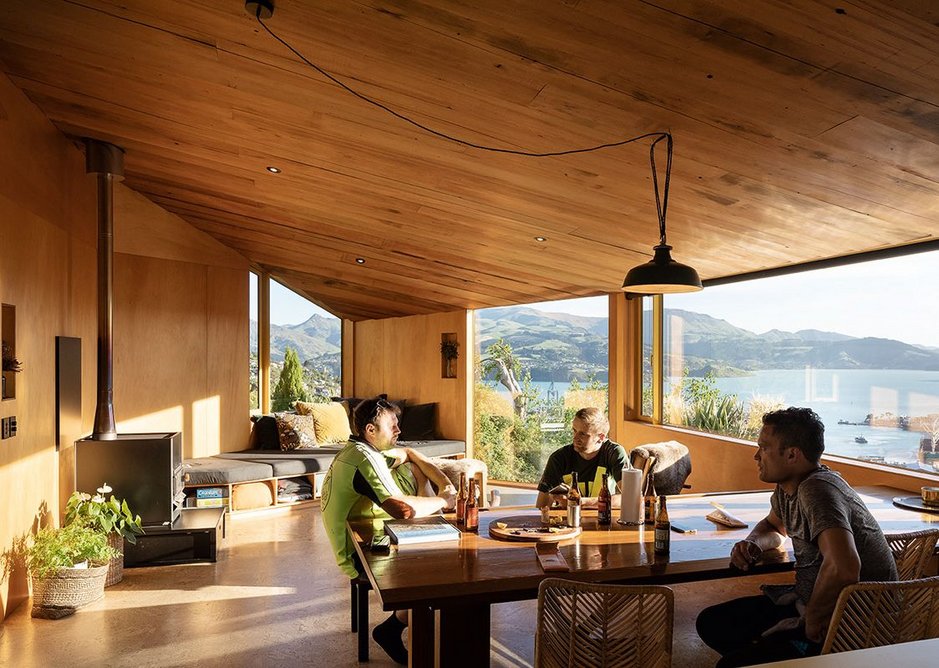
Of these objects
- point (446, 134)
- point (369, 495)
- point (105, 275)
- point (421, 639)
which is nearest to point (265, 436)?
point (105, 275)

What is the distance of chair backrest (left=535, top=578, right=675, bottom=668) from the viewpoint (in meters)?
1.92

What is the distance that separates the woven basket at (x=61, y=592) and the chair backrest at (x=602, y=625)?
3.25m

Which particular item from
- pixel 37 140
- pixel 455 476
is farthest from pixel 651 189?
pixel 37 140

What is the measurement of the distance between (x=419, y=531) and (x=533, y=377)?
5090 mm

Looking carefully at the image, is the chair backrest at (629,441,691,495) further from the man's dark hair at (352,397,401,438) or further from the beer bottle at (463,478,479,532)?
the man's dark hair at (352,397,401,438)

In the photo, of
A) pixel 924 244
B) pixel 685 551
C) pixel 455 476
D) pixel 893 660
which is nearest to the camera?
pixel 893 660

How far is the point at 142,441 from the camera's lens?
4.94m

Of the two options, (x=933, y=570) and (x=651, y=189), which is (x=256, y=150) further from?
(x=933, y=570)

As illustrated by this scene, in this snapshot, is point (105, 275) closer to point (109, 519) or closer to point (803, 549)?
point (109, 519)

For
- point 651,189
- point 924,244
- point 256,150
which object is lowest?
point 924,244

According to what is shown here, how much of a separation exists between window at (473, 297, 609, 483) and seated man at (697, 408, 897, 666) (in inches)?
170

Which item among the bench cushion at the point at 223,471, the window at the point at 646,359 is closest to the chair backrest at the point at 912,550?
the window at the point at 646,359

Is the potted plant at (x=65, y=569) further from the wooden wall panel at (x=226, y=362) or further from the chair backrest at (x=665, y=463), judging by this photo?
the chair backrest at (x=665, y=463)

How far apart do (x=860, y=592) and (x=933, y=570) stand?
1.40m
